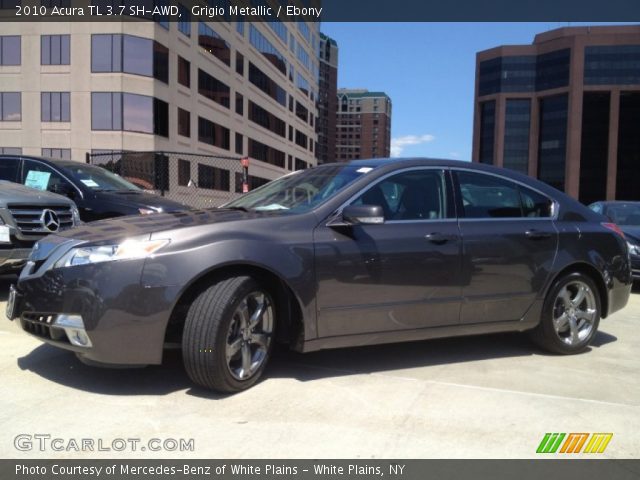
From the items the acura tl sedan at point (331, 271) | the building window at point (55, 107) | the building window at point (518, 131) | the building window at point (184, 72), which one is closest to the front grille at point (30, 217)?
the acura tl sedan at point (331, 271)

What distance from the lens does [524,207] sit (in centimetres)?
481

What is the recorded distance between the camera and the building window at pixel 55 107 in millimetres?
35656

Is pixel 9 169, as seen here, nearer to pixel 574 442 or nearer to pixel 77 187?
pixel 77 187

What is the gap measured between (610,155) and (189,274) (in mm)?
111703

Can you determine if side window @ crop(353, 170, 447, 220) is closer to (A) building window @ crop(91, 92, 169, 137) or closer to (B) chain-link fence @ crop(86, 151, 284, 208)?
(B) chain-link fence @ crop(86, 151, 284, 208)

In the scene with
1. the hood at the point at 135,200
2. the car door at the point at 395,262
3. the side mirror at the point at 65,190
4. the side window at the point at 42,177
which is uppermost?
the side window at the point at 42,177

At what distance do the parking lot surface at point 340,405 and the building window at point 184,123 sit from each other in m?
37.0

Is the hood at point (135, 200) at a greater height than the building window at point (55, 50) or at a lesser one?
lesser

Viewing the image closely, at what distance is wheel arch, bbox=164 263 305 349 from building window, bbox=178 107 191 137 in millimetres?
38149

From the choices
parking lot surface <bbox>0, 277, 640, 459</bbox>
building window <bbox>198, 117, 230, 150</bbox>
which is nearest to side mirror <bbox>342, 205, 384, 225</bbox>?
parking lot surface <bbox>0, 277, 640, 459</bbox>

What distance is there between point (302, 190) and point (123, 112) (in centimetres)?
3366

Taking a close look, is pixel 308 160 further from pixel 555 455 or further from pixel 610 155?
pixel 555 455

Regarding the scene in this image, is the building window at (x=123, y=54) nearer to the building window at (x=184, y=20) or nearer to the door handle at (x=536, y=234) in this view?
the building window at (x=184, y=20)
